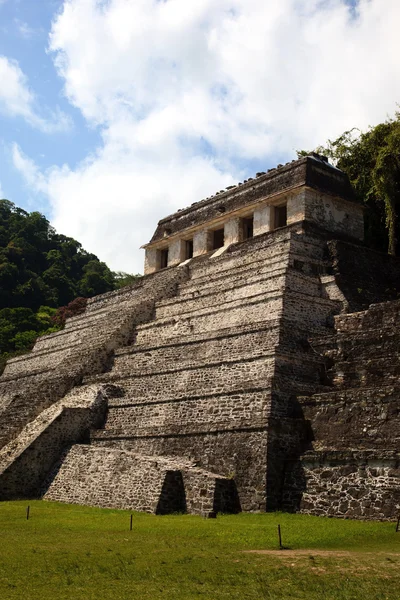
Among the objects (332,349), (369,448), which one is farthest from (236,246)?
(369,448)

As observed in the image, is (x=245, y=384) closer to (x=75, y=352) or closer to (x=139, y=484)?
(x=139, y=484)

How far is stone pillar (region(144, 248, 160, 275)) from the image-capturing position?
28.7 meters

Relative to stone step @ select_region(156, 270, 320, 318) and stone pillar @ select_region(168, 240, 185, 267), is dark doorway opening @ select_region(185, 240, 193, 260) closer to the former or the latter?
stone pillar @ select_region(168, 240, 185, 267)

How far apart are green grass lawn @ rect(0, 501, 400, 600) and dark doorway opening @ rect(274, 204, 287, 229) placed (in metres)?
13.3

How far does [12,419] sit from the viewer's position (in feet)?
62.3

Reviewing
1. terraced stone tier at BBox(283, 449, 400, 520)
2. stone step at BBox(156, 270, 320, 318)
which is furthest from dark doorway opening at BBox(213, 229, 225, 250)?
terraced stone tier at BBox(283, 449, 400, 520)

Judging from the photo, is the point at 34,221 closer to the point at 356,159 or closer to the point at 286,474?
the point at 356,159

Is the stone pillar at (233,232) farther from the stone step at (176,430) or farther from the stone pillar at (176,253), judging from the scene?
the stone step at (176,430)

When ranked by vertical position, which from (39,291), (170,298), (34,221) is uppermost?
(34,221)

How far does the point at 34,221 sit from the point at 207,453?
44493mm

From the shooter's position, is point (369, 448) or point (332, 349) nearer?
point (369, 448)

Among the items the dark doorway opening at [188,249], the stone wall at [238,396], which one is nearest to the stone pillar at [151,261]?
the dark doorway opening at [188,249]

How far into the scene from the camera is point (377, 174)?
2745 cm

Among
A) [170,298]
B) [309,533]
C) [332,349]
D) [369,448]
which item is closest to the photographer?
[309,533]
